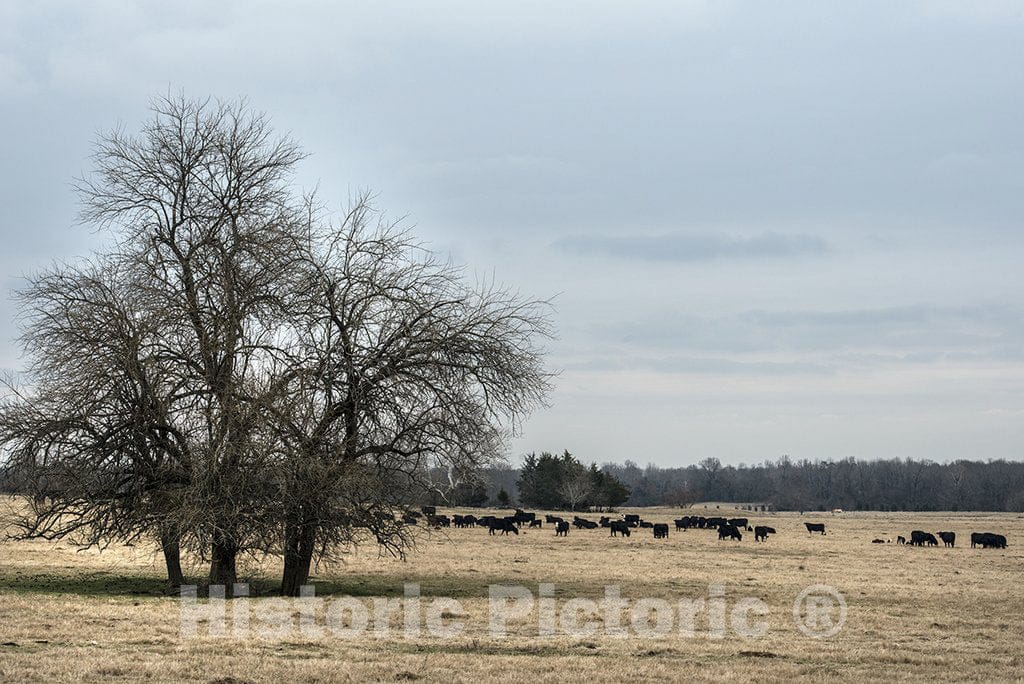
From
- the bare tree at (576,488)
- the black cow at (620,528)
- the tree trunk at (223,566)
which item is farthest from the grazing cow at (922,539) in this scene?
the bare tree at (576,488)

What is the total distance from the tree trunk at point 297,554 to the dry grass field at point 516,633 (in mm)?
808

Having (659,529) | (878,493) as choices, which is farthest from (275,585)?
(878,493)

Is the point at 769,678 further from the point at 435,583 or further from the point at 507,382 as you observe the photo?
the point at 435,583

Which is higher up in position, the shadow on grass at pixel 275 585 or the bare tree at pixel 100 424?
the bare tree at pixel 100 424

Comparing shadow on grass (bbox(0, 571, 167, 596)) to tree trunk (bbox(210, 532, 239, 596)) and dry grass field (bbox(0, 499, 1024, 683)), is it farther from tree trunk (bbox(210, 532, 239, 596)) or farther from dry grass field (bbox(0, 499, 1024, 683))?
tree trunk (bbox(210, 532, 239, 596))

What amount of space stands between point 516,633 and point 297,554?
6.59 m

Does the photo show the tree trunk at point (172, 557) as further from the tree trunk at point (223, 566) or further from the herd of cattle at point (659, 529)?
the herd of cattle at point (659, 529)

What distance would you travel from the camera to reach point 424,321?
2227 centimetres

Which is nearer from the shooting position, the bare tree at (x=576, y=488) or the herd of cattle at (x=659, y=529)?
the herd of cattle at (x=659, y=529)

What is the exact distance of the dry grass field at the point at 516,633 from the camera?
43.5ft

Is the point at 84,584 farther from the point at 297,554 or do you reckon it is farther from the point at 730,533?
the point at 730,533

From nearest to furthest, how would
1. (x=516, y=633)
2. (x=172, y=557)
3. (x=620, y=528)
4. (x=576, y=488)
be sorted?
(x=516, y=633)
(x=172, y=557)
(x=620, y=528)
(x=576, y=488)

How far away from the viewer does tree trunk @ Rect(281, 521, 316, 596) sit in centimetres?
2170

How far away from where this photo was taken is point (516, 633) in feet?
55.6
